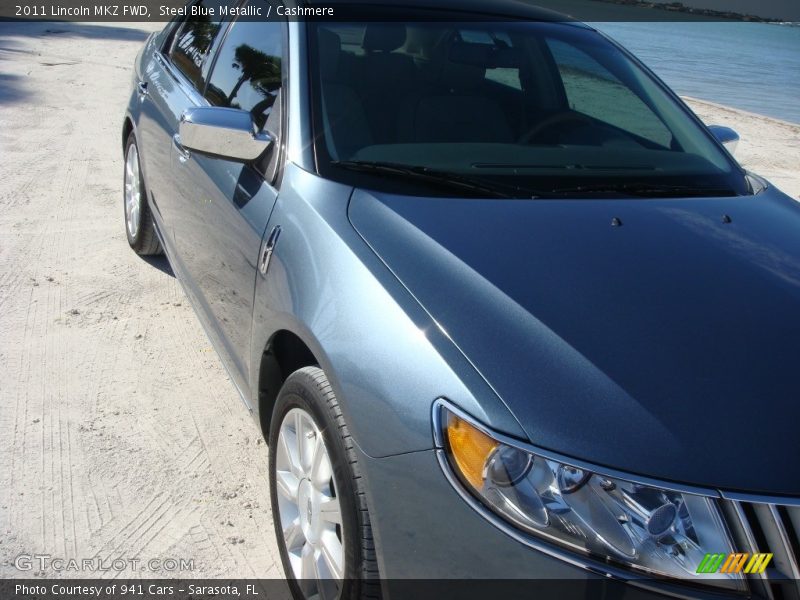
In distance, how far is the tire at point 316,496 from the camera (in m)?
1.95

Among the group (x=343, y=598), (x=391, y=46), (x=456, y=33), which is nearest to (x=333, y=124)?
(x=391, y=46)

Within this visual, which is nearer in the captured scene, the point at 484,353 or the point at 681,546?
the point at 681,546

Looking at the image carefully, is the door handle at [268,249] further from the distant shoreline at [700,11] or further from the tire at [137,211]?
the distant shoreline at [700,11]

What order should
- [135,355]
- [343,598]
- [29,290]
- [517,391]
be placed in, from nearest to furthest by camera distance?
[517,391], [343,598], [135,355], [29,290]

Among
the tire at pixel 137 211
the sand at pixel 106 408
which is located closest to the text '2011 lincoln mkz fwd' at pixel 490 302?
the sand at pixel 106 408

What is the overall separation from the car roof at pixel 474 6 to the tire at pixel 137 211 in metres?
1.74

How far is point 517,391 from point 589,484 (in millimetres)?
233

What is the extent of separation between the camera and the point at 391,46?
318cm

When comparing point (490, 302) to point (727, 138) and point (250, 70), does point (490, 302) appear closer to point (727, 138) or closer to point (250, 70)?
point (250, 70)

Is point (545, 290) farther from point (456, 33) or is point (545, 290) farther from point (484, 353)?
point (456, 33)

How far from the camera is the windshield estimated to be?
2.66 m

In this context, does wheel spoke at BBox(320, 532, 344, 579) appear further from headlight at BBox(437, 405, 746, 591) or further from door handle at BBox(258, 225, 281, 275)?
door handle at BBox(258, 225, 281, 275)

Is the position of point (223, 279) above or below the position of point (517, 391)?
Answer: below

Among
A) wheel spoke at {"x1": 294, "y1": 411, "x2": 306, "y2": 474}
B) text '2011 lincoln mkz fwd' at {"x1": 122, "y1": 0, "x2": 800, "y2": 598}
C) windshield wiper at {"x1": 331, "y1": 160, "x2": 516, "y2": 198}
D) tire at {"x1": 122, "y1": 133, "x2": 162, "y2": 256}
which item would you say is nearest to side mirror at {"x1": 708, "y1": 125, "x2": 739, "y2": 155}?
text '2011 lincoln mkz fwd' at {"x1": 122, "y1": 0, "x2": 800, "y2": 598}
